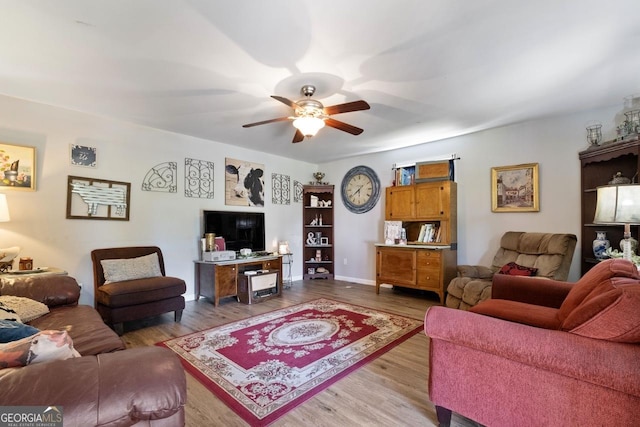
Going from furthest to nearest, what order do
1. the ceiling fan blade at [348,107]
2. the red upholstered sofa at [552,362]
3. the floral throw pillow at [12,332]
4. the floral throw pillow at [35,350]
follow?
1. the ceiling fan blade at [348,107]
2. the floral throw pillow at [12,332]
3. the red upholstered sofa at [552,362]
4. the floral throw pillow at [35,350]

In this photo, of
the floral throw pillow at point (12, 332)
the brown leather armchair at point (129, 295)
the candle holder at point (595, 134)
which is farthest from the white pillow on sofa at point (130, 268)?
the candle holder at point (595, 134)

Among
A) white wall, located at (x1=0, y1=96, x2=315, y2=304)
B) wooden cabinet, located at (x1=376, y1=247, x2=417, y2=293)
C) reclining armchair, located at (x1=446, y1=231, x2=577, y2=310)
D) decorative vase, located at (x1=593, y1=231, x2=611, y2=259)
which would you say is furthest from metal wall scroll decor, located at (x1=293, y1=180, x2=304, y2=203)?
decorative vase, located at (x1=593, y1=231, x2=611, y2=259)

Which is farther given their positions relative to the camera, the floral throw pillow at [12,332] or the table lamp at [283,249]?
the table lamp at [283,249]

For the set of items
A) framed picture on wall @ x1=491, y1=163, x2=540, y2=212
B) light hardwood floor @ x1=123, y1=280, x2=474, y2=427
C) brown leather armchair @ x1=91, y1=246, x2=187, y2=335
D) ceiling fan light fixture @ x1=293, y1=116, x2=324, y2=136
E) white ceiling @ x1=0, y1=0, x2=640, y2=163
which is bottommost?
light hardwood floor @ x1=123, y1=280, x2=474, y2=427

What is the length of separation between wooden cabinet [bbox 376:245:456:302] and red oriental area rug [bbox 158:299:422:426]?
0.92 metres

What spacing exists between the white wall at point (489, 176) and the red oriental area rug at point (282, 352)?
1805 millimetres

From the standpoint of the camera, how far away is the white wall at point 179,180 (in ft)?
10.3

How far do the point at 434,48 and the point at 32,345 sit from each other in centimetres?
272

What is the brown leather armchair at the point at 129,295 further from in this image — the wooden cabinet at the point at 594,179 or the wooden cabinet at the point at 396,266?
the wooden cabinet at the point at 594,179

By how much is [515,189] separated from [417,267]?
168cm

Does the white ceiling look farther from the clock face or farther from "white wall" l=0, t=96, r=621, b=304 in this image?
the clock face

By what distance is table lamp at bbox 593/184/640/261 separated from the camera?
74.1 inches

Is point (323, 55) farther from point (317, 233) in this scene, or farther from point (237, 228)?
point (317, 233)

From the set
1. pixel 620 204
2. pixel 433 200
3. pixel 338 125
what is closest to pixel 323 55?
pixel 338 125
